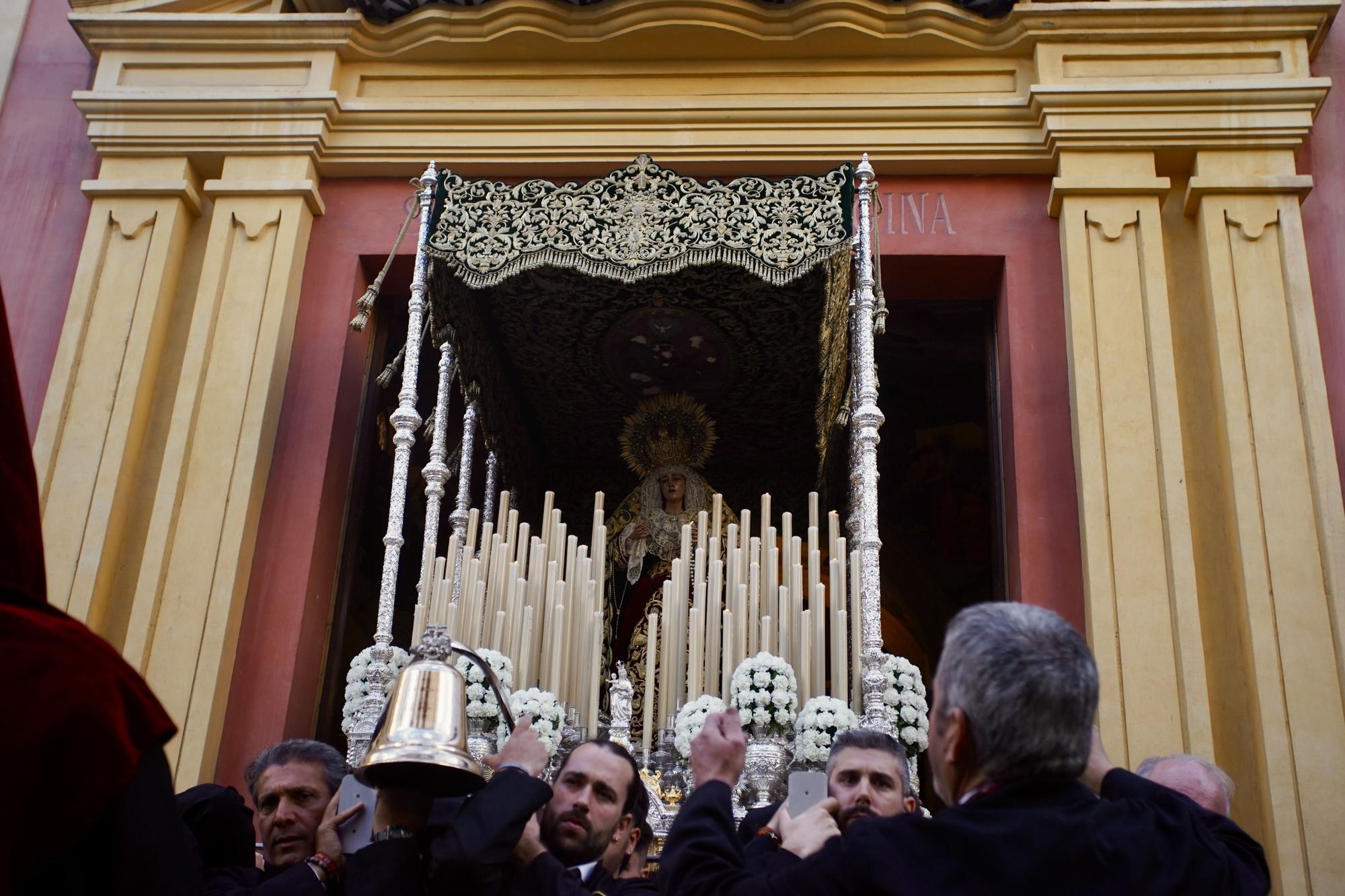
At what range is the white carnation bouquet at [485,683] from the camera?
17.2 feet

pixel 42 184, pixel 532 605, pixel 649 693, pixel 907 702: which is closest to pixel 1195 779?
pixel 907 702

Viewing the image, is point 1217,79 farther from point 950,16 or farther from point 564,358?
point 564,358

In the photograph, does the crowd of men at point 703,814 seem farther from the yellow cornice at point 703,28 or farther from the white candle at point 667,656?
the yellow cornice at point 703,28

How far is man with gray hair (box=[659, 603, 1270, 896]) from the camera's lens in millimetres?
2213

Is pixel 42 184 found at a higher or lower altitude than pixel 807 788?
higher

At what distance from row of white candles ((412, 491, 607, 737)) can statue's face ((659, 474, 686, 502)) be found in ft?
6.36

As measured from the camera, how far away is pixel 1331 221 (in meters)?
6.60

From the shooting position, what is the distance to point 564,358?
7.37 metres

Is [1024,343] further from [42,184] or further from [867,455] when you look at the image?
[42,184]

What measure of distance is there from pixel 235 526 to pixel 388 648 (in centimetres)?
115

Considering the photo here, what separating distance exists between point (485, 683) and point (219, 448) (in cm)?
191

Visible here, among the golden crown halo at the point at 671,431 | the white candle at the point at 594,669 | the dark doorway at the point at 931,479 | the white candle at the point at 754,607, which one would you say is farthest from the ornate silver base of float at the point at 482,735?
the dark doorway at the point at 931,479

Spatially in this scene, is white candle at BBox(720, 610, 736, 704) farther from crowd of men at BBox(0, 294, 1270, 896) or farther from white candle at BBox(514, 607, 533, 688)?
crowd of men at BBox(0, 294, 1270, 896)

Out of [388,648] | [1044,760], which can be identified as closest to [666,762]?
[388,648]
